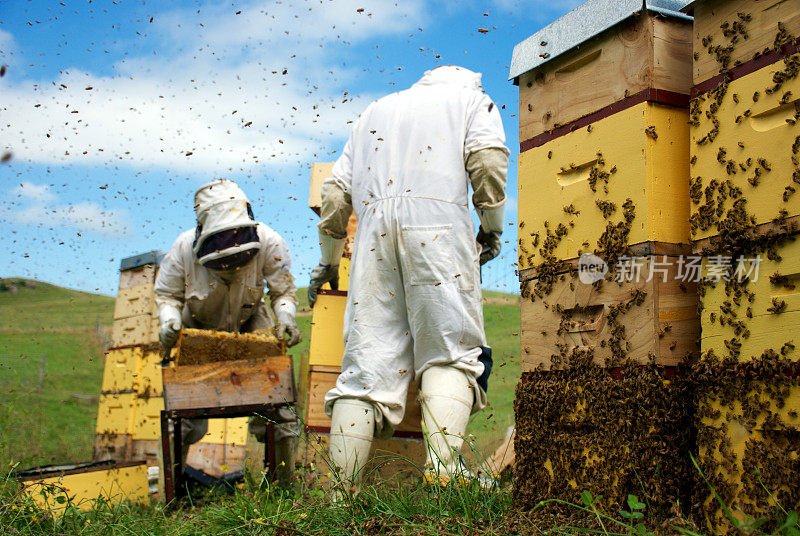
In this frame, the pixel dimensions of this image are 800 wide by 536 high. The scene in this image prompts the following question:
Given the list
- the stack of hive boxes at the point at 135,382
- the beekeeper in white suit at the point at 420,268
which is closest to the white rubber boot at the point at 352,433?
the beekeeper in white suit at the point at 420,268

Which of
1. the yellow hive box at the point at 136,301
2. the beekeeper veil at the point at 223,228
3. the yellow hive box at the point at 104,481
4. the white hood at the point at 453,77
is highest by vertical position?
the white hood at the point at 453,77

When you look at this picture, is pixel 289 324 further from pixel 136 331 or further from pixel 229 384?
pixel 136 331

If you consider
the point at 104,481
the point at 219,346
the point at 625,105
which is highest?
the point at 625,105

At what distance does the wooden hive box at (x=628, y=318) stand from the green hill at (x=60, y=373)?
104 cm

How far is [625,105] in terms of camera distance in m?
2.24

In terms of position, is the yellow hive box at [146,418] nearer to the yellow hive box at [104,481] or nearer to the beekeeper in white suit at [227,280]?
the beekeeper in white suit at [227,280]

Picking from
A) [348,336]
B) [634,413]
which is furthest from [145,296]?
[634,413]

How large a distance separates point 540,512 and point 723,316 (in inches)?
35.3

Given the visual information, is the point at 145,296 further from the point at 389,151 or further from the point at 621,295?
the point at 621,295

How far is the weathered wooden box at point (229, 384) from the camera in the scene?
3865 mm

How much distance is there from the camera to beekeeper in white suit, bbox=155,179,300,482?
14.4ft

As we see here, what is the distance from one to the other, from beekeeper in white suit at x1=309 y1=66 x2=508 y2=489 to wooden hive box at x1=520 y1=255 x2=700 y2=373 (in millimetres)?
646

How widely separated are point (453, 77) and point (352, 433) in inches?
73.2

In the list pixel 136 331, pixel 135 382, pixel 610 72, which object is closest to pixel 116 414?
pixel 135 382
